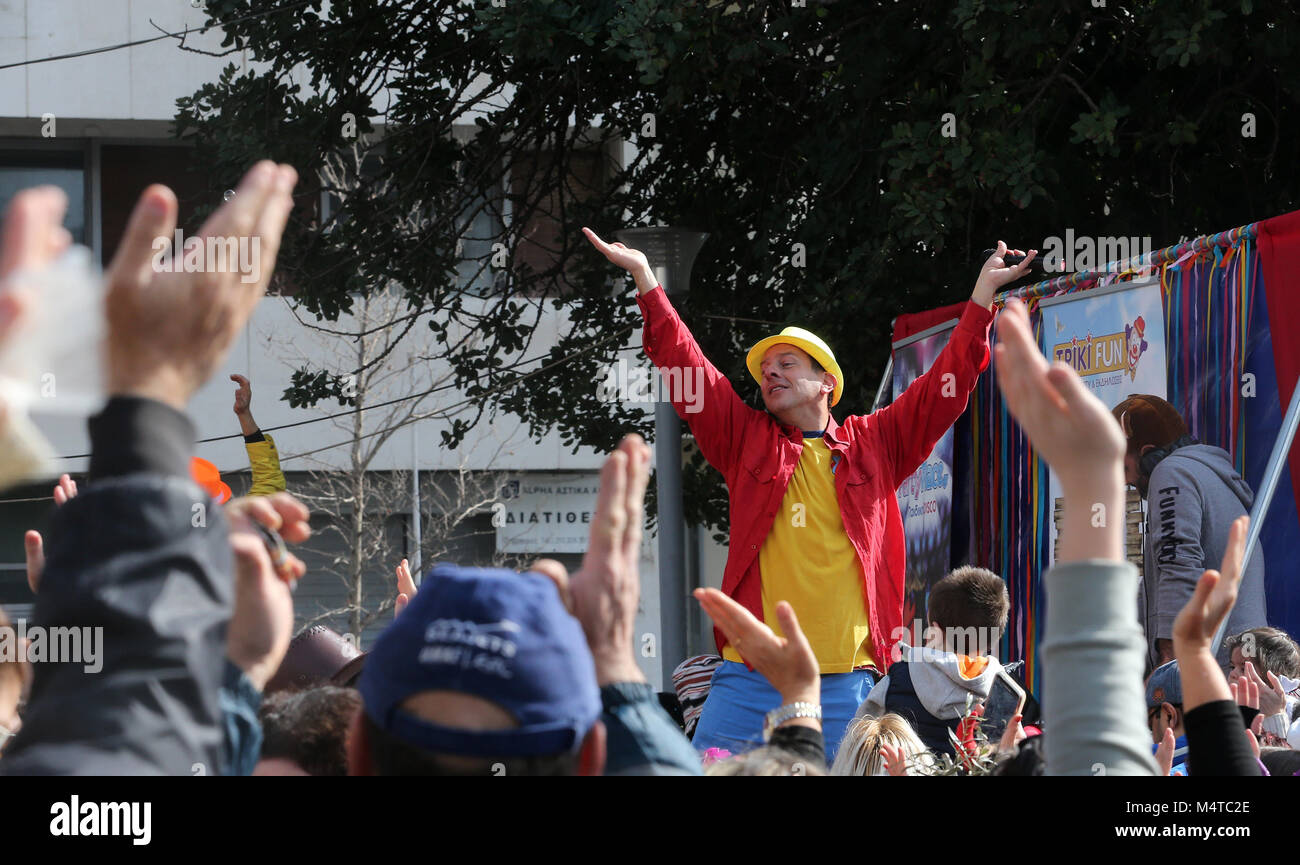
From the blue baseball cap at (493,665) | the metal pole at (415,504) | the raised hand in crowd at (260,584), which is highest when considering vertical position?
the metal pole at (415,504)

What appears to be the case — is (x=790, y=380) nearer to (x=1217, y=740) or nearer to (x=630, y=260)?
(x=630, y=260)

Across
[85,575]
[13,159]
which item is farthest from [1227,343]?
[13,159]

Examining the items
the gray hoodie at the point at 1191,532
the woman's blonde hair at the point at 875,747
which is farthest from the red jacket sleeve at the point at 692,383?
the gray hoodie at the point at 1191,532

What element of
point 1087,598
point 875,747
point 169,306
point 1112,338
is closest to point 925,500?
point 1112,338

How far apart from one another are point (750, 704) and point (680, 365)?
97 cm

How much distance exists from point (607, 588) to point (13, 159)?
18.3m

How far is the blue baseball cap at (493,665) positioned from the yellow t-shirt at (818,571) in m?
2.85

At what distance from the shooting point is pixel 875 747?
10.9ft

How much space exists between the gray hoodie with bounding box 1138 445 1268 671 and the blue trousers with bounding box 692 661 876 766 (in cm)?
128

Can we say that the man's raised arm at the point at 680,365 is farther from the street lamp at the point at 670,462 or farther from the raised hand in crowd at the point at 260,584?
the street lamp at the point at 670,462

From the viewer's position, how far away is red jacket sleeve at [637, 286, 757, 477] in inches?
171

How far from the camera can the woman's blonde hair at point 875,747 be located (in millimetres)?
3271

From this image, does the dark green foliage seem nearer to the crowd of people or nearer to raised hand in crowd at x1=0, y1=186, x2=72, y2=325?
the crowd of people

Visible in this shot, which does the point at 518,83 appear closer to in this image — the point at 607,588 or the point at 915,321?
the point at 915,321
